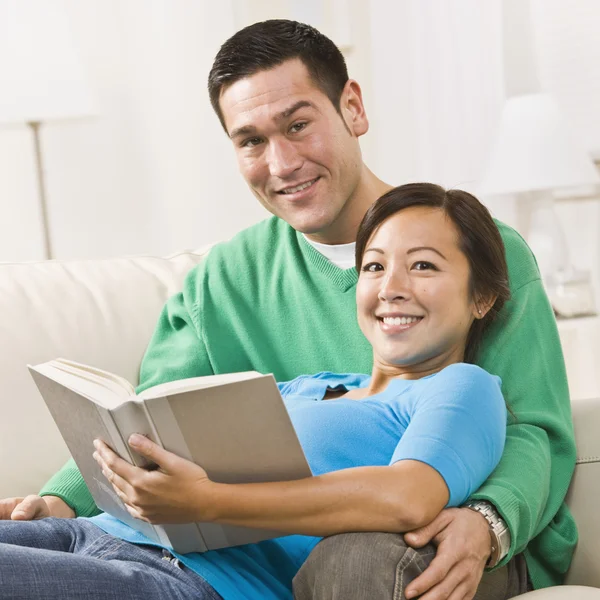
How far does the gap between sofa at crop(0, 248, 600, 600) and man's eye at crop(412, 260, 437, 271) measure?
33 cm

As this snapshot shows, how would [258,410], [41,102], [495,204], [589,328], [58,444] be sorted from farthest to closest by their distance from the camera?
[495,204]
[41,102]
[589,328]
[58,444]
[258,410]

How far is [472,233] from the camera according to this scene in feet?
4.48

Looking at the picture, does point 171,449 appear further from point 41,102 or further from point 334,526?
point 41,102

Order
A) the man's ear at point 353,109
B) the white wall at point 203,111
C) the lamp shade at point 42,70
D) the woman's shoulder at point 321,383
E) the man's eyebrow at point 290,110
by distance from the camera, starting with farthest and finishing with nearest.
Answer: the white wall at point 203,111, the lamp shade at point 42,70, the man's ear at point 353,109, the man's eyebrow at point 290,110, the woman's shoulder at point 321,383

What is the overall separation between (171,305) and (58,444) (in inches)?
12.4

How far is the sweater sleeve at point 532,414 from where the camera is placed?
3.95 ft

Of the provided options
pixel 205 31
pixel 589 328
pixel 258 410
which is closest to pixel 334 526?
pixel 258 410

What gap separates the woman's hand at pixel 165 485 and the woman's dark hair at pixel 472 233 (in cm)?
51

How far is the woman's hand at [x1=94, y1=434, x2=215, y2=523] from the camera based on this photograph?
3.41 feet

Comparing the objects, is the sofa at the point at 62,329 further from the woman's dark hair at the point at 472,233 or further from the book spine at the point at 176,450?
the book spine at the point at 176,450

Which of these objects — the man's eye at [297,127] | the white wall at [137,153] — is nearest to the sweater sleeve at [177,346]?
the man's eye at [297,127]

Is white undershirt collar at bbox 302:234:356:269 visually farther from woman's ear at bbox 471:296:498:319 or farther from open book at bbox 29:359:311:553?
open book at bbox 29:359:311:553

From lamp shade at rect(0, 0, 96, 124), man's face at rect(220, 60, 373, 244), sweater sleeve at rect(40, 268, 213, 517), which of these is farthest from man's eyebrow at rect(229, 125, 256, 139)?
lamp shade at rect(0, 0, 96, 124)

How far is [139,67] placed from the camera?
10.8 ft
